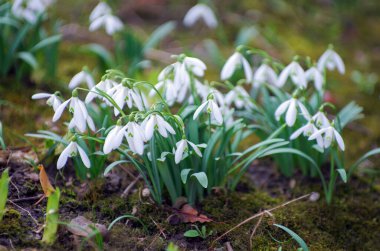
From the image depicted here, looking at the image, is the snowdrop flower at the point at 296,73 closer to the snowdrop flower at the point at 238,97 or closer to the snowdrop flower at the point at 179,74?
the snowdrop flower at the point at 238,97

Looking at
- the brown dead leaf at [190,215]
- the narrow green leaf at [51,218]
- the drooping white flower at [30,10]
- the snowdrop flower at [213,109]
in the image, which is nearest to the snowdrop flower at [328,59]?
the snowdrop flower at [213,109]

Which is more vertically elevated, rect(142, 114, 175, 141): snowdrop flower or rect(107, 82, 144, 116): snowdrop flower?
rect(107, 82, 144, 116): snowdrop flower

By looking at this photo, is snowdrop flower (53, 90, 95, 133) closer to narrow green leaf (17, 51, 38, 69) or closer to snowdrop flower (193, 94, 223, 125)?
snowdrop flower (193, 94, 223, 125)

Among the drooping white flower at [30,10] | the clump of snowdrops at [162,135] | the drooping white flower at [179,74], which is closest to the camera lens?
the clump of snowdrops at [162,135]

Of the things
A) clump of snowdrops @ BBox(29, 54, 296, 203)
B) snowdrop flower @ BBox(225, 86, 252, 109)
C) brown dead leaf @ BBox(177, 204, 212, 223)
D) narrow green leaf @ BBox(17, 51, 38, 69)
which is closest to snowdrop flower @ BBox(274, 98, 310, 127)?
clump of snowdrops @ BBox(29, 54, 296, 203)

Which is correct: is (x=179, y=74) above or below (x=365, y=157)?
above

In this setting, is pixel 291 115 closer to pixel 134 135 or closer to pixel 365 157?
pixel 365 157

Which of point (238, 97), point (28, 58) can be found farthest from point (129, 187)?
point (28, 58)
